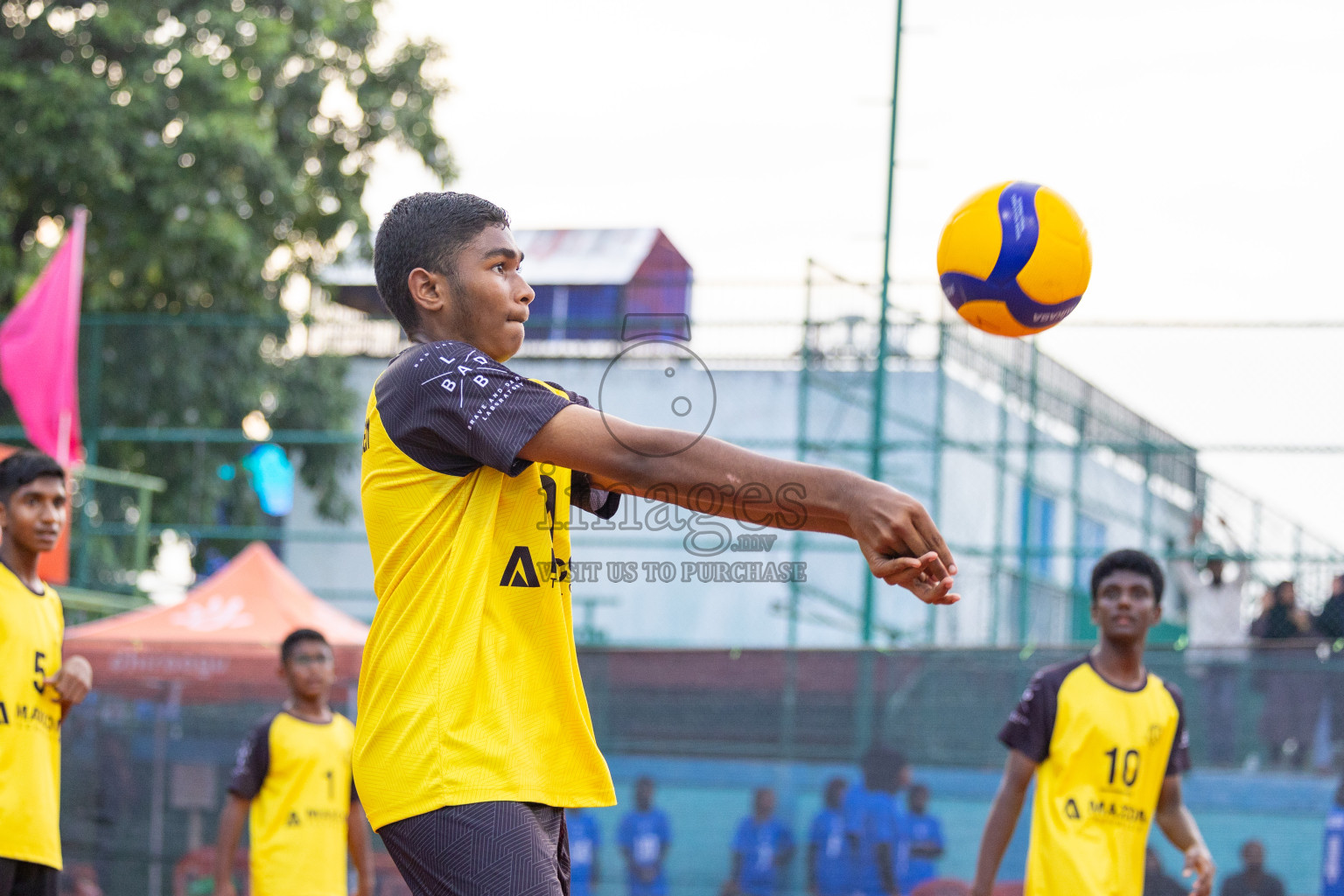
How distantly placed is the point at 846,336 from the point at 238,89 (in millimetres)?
7663

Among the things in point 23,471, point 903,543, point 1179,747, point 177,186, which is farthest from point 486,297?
point 177,186

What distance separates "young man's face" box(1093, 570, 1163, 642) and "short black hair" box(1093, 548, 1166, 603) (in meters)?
0.02

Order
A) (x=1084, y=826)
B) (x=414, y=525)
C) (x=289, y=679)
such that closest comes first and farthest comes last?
1. (x=414, y=525)
2. (x=1084, y=826)
3. (x=289, y=679)

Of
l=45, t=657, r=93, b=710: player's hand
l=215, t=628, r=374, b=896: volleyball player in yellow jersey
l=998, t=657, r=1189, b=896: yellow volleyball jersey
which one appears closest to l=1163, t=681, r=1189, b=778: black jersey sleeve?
l=998, t=657, r=1189, b=896: yellow volleyball jersey

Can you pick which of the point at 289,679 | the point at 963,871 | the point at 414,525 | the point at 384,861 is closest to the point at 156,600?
the point at 384,861

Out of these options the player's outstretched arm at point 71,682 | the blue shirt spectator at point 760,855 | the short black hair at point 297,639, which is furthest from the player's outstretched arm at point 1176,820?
the player's outstretched arm at point 71,682

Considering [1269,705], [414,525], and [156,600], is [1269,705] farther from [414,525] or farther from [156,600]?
[156,600]

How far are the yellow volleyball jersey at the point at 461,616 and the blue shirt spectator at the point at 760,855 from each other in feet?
17.1

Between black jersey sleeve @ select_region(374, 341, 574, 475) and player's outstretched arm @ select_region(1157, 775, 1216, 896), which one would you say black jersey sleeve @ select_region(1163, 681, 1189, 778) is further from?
black jersey sleeve @ select_region(374, 341, 574, 475)

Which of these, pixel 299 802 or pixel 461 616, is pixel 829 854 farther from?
pixel 461 616

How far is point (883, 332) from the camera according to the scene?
843cm

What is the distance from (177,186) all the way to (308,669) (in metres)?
9.08

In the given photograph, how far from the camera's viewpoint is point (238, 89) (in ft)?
46.1

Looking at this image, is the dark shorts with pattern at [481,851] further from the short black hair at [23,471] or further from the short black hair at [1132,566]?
the short black hair at [1132,566]
